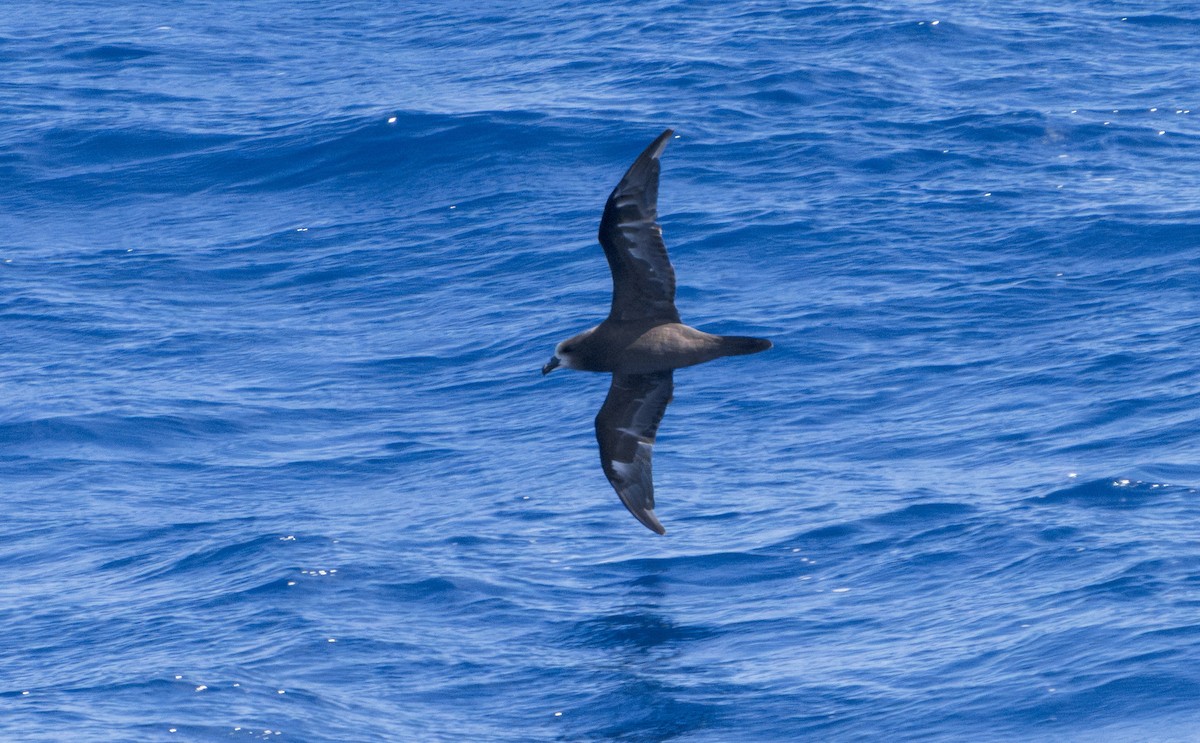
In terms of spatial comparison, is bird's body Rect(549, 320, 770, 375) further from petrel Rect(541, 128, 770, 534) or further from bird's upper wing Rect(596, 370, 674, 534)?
bird's upper wing Rect(596, 370, 674, 534)

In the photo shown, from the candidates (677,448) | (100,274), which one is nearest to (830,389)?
(677,448)

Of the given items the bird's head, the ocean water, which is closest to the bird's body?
the bird's head

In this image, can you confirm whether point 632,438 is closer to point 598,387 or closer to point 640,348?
point 640,348

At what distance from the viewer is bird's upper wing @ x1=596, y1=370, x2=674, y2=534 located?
50.0ft

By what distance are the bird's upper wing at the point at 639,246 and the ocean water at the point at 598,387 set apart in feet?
12.5

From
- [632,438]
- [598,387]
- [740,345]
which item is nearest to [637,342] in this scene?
[740,345]

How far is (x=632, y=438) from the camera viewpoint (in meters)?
15.3

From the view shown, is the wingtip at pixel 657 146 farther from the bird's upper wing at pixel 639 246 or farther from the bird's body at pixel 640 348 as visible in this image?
the bird's body at pixel 640 348

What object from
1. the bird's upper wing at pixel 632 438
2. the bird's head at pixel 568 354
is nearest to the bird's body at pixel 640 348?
the bird's head at pixel 568 354

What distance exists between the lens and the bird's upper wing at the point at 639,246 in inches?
531

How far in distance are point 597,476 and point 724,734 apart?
4.98 m

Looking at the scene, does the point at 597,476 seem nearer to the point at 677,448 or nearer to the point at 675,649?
the point at 677,448

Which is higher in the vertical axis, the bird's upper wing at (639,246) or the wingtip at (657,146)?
the wingtip at (657,146)

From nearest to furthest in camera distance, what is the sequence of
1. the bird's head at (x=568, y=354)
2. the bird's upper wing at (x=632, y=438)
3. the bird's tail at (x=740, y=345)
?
the bird's tail at (x=740, y=345), the bird's head at (x=568, y=354), the bird's upper wing at (x=632, y=438)
